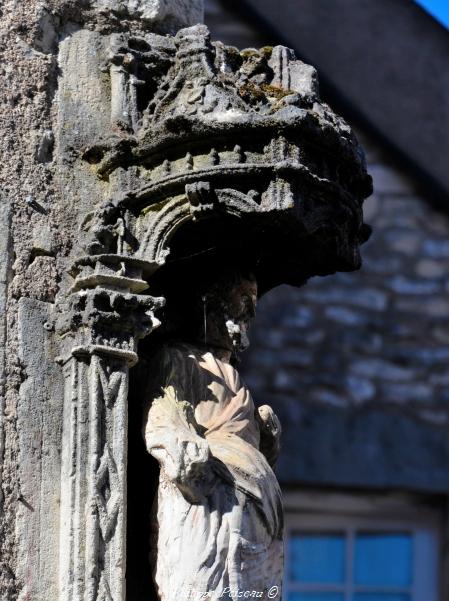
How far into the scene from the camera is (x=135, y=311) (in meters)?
7.13

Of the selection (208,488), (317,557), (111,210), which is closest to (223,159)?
(111,210)

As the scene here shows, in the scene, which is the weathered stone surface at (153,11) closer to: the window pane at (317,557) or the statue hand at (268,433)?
the statue hand at (268,433)

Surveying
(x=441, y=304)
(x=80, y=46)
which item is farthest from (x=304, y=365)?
(x=80, y=46)

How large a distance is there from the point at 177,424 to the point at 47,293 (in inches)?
20.6

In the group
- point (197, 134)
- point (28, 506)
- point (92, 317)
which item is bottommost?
point (28, 506)

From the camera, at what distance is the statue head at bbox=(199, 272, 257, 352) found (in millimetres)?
7496

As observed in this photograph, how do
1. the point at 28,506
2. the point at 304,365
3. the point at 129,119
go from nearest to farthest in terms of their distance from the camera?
1. the point at 28,506
2. the point at 129,119
3. the point at 304,365

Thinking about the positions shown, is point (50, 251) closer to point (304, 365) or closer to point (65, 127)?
point (65, 127)

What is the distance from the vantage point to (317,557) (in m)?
12.5

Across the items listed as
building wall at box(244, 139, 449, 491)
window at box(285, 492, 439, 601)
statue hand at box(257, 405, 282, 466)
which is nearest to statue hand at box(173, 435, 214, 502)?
statue hand at box(257, 405, 282, 466)

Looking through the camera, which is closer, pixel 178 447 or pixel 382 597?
pixel 178 447

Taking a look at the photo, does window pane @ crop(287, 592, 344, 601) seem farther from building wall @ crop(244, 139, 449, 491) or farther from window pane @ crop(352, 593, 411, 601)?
building wall @ crop(244, 139, 449, 491)

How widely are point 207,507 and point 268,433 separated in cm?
57

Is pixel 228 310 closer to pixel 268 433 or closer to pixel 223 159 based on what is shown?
pixel 268 433
